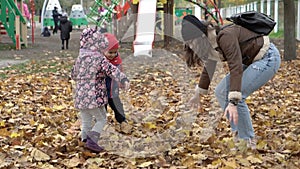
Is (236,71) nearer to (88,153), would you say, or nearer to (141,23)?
(88,153)

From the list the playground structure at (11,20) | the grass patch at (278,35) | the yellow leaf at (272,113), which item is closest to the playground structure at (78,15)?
the grass patch at (278,35)

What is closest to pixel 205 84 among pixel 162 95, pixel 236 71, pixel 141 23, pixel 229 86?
pixel 229 86

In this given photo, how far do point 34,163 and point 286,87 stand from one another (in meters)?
5.47

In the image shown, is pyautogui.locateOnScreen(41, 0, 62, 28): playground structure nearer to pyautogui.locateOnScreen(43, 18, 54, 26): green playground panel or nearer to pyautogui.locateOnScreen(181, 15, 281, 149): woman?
pyautogui.locateOnScreen(43, 18, 54, 26): green playground panel

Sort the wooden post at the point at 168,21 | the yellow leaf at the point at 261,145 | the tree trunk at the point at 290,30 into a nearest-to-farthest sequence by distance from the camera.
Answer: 1. the yellow leaf at the point at 261,145
2. the tree trunk at the point at 290,30
3. the wooden post at the point at 168,21

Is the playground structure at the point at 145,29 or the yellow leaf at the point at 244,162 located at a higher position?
the playground structure at the point at 145,29

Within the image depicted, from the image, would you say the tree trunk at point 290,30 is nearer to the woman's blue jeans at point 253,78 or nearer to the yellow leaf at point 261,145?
the yellow leaf at point 261,145

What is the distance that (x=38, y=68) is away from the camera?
11516 mm

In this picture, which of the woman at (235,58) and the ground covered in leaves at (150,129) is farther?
the ground covered in leaves at (150,129)

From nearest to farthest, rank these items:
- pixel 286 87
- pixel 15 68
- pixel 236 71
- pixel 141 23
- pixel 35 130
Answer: pixel 236 71, pixel 35 130, pixel 286 87, pixel 15 68, pixel 141 23

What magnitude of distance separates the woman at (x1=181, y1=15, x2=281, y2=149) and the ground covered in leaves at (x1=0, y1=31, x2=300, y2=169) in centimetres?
39

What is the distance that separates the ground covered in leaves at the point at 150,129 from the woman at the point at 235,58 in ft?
1.27

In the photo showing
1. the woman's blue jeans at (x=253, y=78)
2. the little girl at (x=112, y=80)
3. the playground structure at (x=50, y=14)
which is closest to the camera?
the woman's blue jeans at (x=253, y=78)

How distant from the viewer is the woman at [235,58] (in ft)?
12.3
